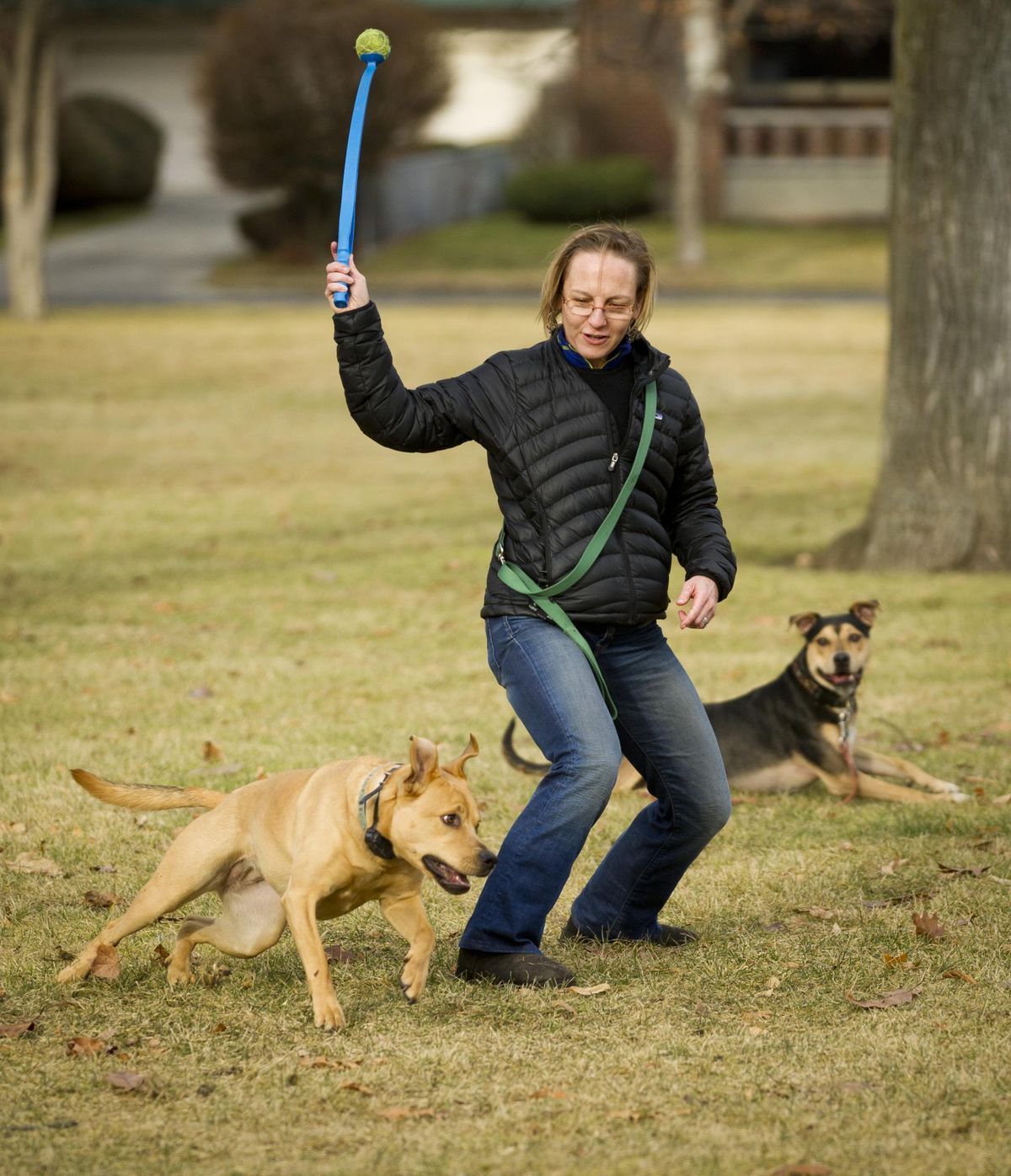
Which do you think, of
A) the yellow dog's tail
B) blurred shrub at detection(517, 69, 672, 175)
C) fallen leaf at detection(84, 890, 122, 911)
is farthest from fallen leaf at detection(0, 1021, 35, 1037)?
blurred shrub at detection(517, 69, 672, 175)

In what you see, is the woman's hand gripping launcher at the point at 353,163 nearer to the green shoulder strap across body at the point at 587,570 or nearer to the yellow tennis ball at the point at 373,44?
the yellow tennis ball at the point at 373,44


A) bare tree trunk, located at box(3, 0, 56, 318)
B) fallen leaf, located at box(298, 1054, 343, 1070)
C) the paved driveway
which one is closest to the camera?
fallen leaf, located at box(298, 1054, 343, 1070)

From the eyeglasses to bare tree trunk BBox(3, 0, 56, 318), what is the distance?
22733mm

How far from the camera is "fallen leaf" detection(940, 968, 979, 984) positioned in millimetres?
4988

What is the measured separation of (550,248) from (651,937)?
26898mm

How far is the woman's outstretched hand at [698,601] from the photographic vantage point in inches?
186

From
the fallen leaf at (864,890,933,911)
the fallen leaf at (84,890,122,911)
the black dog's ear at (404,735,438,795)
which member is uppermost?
the black dog's ear at (404,735,438,795)

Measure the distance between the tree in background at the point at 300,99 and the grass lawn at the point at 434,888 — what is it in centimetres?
2014

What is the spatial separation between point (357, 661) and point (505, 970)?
4706mm

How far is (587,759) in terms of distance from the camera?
460 cm

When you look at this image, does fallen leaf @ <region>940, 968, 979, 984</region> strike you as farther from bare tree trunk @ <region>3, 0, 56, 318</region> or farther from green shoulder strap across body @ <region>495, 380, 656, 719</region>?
bare tree trunk @ <region>3, 0, 56, 318</region>

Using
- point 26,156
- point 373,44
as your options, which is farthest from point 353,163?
point 26,156

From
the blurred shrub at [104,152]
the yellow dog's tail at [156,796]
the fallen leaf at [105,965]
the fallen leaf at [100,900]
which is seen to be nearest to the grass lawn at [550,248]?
the blurred shrub at [104,152]

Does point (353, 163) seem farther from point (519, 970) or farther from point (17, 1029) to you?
point (17, 1029)
